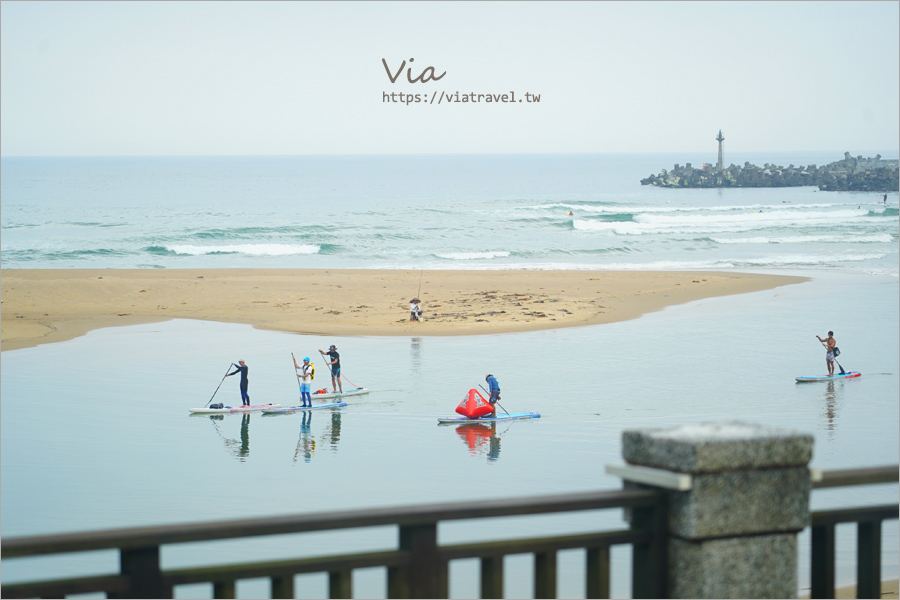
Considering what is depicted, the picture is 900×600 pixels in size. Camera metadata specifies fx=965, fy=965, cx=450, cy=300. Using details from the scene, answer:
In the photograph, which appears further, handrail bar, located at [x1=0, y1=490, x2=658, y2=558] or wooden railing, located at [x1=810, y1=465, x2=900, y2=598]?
wooden railing, located at [x1=810, y1=465, x2=900, y2=598]

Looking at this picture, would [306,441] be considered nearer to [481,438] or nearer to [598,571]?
[481,438]

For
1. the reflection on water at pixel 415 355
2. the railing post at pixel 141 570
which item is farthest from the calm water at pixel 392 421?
the railing post at pixel 141 570

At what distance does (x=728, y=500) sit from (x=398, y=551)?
3.84 ft

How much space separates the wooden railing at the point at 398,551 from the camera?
9.88 ft

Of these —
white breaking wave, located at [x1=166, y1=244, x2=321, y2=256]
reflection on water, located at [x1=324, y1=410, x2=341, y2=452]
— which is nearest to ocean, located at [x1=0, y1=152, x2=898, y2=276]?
white breaking wave, located at [x1=166, y1=244, x2=321, y2=256]

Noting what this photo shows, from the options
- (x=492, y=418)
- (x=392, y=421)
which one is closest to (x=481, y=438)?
(x=492, y=418)

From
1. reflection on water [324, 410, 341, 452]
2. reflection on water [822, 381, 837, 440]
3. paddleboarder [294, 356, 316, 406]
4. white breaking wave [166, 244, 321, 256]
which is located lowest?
reflection on water [324, 410, 341, 452]

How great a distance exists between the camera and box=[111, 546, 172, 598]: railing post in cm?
307

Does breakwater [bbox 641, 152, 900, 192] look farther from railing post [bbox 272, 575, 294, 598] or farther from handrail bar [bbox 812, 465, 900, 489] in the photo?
railing post [bbox 272, 575, 294, 598]

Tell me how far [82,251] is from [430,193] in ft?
238

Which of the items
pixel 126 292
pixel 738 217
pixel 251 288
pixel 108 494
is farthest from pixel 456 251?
pixel 108 494

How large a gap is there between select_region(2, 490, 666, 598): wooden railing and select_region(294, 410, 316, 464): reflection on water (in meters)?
11.1

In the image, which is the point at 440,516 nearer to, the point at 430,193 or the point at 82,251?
the point at 82,251

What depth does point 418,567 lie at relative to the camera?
335 centimetres
